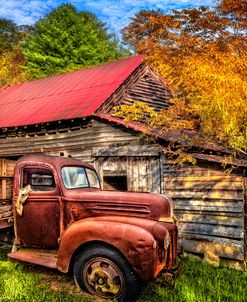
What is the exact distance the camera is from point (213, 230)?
773cm

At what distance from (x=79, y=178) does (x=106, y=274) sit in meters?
1.94

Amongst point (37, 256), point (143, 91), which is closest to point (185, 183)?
point (37, 256)

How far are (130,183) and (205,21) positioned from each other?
5722 mm

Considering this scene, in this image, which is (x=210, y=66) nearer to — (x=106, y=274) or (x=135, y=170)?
(x=135, y=170)

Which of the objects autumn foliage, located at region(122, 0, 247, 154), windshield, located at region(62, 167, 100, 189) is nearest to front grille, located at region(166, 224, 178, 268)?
A: windshield, located at region(62, 167, 100, 189)

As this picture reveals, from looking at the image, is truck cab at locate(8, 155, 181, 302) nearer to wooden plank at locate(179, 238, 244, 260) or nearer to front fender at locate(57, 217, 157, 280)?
front fender at locate(57, 217, 157, 280)

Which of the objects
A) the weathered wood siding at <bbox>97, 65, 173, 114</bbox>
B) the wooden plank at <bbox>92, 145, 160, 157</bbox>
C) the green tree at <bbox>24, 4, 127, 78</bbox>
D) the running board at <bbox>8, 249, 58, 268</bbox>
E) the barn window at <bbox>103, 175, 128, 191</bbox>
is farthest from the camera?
the green tree at <bbox>24, 4, 127, 78</bbox>

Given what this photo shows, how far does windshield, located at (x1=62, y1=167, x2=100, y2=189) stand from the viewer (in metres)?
5.44

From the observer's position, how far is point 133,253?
423 cm

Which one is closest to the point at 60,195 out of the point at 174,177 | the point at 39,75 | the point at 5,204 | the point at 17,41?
the point at 5,204

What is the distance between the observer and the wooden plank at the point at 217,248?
23.7 feet

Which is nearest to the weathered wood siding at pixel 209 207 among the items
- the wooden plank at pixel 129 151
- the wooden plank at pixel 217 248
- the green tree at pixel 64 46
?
the wooden plank at pixel 217 248

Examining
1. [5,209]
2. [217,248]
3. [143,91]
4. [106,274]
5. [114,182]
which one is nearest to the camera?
[106,274]

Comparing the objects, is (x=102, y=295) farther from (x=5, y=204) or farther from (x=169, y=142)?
(x=169, y=142)
